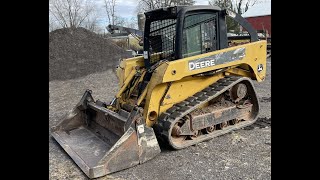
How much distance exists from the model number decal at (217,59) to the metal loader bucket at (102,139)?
1199 millimetres

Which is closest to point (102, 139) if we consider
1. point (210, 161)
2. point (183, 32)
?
point (210, 161)

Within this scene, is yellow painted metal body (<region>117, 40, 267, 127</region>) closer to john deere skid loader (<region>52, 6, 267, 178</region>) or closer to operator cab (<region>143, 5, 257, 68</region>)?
john deere skid loader (<region>52, 6, 267, 178</region>)

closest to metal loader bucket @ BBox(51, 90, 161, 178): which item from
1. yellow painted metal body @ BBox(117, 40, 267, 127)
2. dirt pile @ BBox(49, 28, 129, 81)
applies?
yellow painted metal body @ BBox(117, 40, 267, 127)

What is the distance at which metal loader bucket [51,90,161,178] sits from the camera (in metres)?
4.12

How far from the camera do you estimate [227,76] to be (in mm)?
5676

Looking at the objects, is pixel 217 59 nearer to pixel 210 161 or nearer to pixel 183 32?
pixel 183 32

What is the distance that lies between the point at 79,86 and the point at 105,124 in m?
6.44

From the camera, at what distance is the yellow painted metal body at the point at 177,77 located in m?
4.71

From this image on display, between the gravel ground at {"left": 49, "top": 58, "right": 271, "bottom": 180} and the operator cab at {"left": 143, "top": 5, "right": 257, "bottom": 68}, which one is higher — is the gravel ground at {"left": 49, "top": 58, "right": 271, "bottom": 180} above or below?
below

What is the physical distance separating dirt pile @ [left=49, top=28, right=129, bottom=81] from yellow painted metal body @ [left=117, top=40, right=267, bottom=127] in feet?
24.3

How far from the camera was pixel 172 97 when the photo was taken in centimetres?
497

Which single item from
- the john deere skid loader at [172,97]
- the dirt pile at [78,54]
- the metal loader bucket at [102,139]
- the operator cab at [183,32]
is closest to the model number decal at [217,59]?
the john deere skid loader at [172,97]
